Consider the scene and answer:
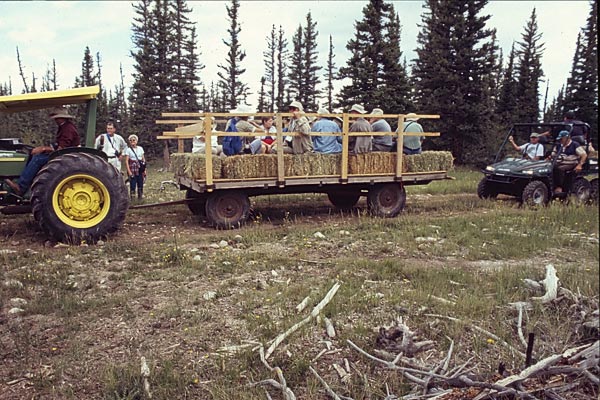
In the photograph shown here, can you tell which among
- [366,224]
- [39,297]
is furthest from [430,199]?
[39,297]

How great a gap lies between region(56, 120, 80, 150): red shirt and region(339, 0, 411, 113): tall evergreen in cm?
1737

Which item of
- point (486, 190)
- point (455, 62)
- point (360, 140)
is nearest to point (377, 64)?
point (455, 62)

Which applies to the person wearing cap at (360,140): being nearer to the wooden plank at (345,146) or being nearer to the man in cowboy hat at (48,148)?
the wooden plank at (345,146)

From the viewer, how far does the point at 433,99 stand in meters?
16.9

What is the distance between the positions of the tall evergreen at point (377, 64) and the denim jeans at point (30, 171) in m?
17.8

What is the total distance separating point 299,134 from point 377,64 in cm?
1627

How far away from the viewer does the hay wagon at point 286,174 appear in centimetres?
748

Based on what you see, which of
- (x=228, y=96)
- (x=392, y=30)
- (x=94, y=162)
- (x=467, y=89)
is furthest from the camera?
(x=228, y=96)

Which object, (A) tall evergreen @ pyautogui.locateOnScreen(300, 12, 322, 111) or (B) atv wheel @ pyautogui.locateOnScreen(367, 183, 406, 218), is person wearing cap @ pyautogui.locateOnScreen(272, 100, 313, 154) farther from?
(A) tall evergreen @ pyautogui.locateOnScreen(300, 12, 322, 111)

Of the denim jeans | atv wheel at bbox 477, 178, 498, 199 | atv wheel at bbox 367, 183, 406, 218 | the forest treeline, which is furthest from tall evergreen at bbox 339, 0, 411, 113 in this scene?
the denim jeans

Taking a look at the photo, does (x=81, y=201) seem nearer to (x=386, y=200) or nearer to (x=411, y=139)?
(x=386, y=200)

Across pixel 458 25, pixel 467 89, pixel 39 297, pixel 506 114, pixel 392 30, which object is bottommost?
pixel 39 297

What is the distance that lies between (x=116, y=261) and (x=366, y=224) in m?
3.84

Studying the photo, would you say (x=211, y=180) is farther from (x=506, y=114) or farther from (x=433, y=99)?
(x=433, y=99)
